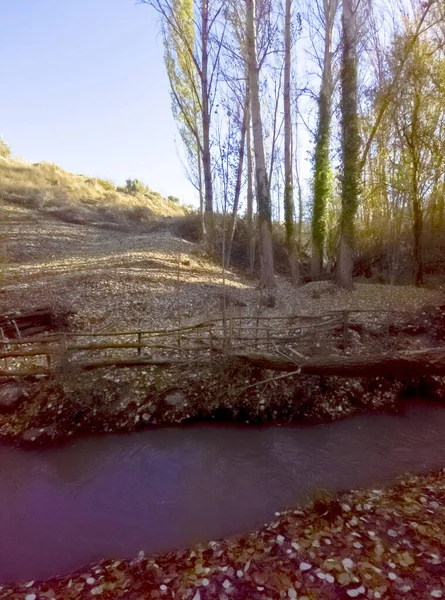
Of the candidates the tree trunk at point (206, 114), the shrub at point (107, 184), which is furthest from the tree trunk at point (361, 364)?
the shrub at point (107, 184)

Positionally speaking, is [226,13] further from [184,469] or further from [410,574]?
[410,574]

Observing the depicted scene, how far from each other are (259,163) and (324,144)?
383 centimetres

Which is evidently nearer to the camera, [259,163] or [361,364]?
[361,364]

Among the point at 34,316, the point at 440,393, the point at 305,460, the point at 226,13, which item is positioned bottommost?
the point at 305,460

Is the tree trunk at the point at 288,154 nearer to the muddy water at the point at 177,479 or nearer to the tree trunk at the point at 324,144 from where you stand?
the tree trunk at the point at 324,144

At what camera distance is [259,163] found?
36.8ft

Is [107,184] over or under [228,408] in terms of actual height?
over

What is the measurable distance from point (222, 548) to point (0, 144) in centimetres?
3479

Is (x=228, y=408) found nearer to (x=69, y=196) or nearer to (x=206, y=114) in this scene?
(x=206, y=114)

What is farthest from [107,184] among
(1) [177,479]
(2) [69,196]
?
(1) [177,479]

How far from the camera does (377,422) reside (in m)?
6.19

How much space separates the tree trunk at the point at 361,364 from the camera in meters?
5.80

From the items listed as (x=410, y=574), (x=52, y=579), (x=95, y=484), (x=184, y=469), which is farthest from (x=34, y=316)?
(x=410, y=574)

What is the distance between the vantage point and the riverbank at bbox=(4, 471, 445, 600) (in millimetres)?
3209
